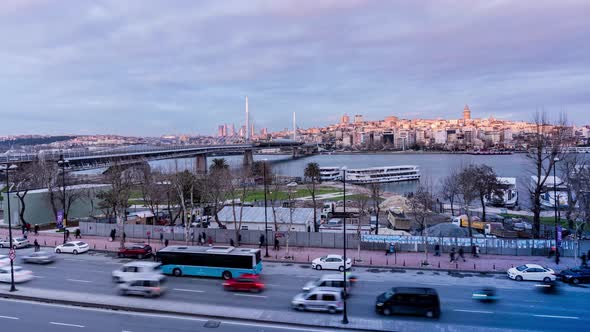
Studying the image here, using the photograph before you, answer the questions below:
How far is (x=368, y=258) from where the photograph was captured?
2209 cm

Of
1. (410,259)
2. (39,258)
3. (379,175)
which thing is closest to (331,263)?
(410,259)

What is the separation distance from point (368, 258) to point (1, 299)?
50.0ft

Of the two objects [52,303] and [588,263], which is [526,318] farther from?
[52,303]

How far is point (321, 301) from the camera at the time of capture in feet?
45.0

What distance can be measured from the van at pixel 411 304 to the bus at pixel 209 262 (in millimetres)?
6288

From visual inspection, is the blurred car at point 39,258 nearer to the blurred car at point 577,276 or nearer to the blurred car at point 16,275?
the blurred car at point 16,275

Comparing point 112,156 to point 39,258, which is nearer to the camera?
point 39,258

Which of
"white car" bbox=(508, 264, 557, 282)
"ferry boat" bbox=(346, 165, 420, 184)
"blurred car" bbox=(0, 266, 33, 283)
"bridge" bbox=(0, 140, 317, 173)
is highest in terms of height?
"bridge" bbox=(0, 140, 317, 173)

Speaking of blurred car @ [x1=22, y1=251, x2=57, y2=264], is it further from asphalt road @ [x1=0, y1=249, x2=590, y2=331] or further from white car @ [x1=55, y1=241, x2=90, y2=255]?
white car @ [x1=55, y1=241, x2=90, y2=255]

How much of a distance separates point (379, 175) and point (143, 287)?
204 feet

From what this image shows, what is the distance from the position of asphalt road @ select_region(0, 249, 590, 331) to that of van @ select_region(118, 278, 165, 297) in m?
0.57

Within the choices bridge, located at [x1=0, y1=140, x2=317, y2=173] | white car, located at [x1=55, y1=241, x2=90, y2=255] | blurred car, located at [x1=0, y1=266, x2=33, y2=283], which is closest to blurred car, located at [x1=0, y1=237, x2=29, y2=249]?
white car, located at [x1=55, y1=241, x2=90, y2=255]

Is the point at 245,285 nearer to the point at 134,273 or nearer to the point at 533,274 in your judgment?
the point at 134,273

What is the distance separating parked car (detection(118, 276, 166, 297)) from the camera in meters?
15.4
